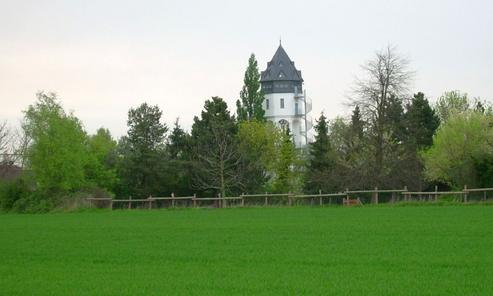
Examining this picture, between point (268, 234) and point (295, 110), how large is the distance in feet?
263

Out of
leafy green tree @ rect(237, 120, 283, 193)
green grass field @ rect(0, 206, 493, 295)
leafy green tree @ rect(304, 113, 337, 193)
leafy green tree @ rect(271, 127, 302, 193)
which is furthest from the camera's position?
leafy green tree @ rect(271, 127, 302, 193)

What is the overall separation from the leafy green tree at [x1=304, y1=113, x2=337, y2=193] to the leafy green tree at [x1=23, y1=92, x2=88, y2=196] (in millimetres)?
18235

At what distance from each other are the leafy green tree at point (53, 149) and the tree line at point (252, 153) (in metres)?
0.08

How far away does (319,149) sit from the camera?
6600cm

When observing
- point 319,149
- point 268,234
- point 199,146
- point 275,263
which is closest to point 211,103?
point 199,146

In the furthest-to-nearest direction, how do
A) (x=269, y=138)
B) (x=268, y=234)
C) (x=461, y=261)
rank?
(x=269, y=138)
(x=268, y=234)
(x=461, y=261)

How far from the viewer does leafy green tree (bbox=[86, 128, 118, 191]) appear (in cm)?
6544

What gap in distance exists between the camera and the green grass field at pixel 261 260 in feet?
40.0

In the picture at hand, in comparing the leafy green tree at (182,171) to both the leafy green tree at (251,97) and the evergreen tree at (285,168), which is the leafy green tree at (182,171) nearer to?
the evergreen tree at (285,168)

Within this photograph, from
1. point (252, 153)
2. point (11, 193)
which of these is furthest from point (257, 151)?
point (11, 193)

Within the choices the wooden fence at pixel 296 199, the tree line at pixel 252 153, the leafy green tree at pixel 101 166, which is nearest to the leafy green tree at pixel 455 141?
the tree line at pixel 252 153

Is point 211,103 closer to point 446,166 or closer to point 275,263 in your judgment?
point 446,166

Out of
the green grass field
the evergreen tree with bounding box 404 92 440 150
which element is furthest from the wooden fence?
the evergreen tree with bounding box 404 92 440 150

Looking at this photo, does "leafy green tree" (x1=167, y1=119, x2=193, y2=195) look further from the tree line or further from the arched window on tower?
the arched window on tower
